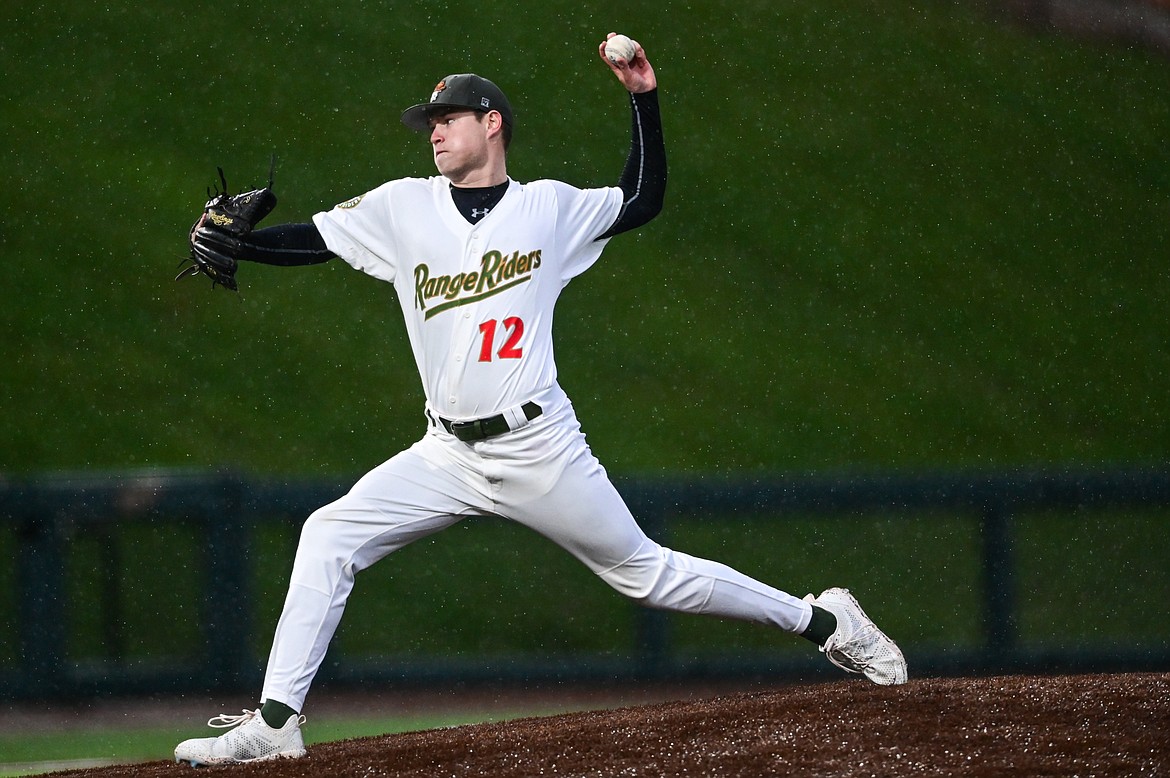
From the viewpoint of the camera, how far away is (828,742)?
355 centimetres

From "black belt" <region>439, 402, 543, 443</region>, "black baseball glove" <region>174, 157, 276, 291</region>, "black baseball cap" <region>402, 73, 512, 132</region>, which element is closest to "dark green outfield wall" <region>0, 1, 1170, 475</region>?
"black baseball glove" <region>174, 157, 276, 291</region>

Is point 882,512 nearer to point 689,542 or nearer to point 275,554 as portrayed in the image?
point 689,542

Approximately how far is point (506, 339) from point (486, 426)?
0.23m

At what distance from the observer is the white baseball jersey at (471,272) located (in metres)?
3.69

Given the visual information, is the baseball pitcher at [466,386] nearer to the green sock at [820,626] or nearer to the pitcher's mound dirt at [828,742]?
the green sock at [820,626]

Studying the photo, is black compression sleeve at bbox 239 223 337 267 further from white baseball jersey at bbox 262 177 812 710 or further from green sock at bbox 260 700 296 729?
green sock at bbox 260 700 296 729

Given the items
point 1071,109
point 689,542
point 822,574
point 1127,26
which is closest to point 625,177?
point 689,542

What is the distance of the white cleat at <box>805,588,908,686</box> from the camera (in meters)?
4.07

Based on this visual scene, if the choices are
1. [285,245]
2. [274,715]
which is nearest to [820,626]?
[274,715]

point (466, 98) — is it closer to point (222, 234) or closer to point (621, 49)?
point (621, 49)

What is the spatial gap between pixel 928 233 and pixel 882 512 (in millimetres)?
8366

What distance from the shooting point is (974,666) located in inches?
255

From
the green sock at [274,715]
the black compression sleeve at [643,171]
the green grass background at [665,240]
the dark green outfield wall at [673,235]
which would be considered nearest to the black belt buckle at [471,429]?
the black compression sleeve at [643,171]

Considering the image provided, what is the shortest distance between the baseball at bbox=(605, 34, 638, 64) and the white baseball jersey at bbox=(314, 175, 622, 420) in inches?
14.9
